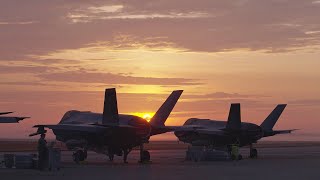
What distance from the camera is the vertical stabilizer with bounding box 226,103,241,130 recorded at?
59562mm

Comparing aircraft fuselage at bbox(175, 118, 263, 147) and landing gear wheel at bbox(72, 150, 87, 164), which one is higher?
aircraft fuselage at bbox(175, 118, 263, 147)

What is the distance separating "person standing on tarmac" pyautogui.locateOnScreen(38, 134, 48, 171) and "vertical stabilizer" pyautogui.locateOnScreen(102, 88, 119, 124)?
511 inches

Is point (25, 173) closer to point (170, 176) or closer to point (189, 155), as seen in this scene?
point (170, 176)

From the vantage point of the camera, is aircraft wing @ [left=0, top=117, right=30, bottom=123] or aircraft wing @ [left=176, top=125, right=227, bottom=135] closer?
aircraft wing @ [left=0, top=117, right=30, bottom=123]

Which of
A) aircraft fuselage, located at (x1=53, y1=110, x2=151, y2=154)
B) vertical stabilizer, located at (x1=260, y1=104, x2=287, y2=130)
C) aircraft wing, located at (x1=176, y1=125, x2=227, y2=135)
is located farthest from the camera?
vertical stabilizer, located at (x1=260, y1=104, x2=287, y2=130)

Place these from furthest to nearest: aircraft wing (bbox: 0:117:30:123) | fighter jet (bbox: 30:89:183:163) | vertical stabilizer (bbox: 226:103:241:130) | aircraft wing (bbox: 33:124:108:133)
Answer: vertical stabilizer (bbox: 226:103:241:130) → aircraft wing (bbox: 33:124:108:133) → fighter jet (bbox: 30:89:183:163) → aircraft wing (bbox: 0:117:30:123)

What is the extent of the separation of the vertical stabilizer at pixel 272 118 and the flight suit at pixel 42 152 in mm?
36237

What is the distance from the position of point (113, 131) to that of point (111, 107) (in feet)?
6.82

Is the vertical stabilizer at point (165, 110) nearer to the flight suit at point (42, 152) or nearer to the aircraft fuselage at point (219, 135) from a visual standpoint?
the aircraft fuselage at point (219, 135)

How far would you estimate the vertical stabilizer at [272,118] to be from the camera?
2639 inches

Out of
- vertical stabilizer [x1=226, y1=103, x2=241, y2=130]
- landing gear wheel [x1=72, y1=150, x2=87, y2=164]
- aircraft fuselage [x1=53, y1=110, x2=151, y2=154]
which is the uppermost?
vertical stabilizer [x1=226, y1=103, x2=241, y2=130]

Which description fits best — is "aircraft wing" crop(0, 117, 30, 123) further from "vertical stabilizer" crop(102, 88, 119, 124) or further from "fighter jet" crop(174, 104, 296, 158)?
"fighter jet" crop(174, 104, 296, 158)

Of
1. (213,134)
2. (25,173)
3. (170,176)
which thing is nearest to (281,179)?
(170,176)

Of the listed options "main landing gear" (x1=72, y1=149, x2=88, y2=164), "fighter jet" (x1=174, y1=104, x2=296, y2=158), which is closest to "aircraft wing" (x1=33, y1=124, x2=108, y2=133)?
"main landing gear" (x1=72, y1=149, x2=88, y2=164)
